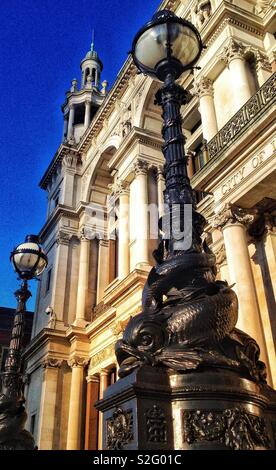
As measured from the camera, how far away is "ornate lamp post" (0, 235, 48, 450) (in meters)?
8.22

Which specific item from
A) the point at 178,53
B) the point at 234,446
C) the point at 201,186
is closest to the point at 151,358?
the point at 234,446

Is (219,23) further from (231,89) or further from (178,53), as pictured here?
(178,53)

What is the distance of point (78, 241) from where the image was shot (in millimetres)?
26859

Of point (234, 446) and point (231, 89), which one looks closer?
point (234, 446)

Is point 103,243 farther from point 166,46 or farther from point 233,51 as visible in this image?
point 166,46

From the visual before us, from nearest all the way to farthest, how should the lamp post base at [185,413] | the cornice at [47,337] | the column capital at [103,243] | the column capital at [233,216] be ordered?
the lamp post base at [185,413], the column capital at [233,216], the cornice at [47,337], the column capital at [103,243]

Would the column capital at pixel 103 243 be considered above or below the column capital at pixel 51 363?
above

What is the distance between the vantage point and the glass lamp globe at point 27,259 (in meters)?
10.5

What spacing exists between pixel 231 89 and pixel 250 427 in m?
11.9

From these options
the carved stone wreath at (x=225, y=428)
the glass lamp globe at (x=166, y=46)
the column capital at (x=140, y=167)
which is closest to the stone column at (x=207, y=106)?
the column capital at (x=140, y=167)

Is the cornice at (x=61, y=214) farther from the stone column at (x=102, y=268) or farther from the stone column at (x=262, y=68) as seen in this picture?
the stone column at (x=262, y=68)

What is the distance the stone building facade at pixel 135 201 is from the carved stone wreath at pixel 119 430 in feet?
22.1

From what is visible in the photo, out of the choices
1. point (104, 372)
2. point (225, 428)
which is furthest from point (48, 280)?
point (225, 428)

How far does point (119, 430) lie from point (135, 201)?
665 inches
